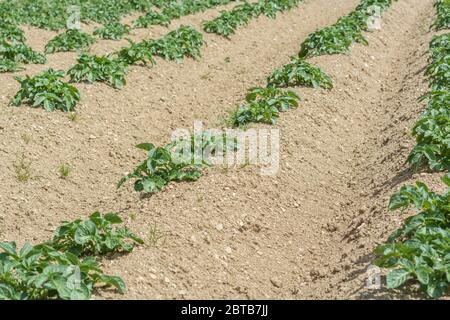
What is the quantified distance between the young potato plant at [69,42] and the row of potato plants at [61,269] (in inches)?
291

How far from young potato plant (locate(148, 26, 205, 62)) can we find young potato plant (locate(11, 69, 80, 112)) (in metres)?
2.99

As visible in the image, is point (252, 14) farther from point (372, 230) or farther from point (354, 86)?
point (372, 230)

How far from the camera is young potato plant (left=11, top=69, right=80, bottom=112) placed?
339 inches

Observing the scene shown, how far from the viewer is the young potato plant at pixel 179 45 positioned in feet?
38.0

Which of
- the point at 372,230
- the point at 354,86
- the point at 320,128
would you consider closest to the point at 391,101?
the point at 354,86

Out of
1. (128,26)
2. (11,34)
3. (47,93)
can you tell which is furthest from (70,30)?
(47,93)

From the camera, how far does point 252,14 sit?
630 inches

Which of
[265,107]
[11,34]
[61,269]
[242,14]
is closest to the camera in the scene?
[61,269]

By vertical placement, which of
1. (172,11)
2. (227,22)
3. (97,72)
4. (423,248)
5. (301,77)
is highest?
(172,11)

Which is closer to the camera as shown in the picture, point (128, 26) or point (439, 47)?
point (439, 47)

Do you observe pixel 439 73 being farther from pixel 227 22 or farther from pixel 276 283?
pixel 227 22

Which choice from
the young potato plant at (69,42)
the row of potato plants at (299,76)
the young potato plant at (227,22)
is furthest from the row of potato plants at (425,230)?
the young potato plant at (227,22)

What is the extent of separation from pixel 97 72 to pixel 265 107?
10.0 ft

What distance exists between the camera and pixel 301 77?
9.80 metres
